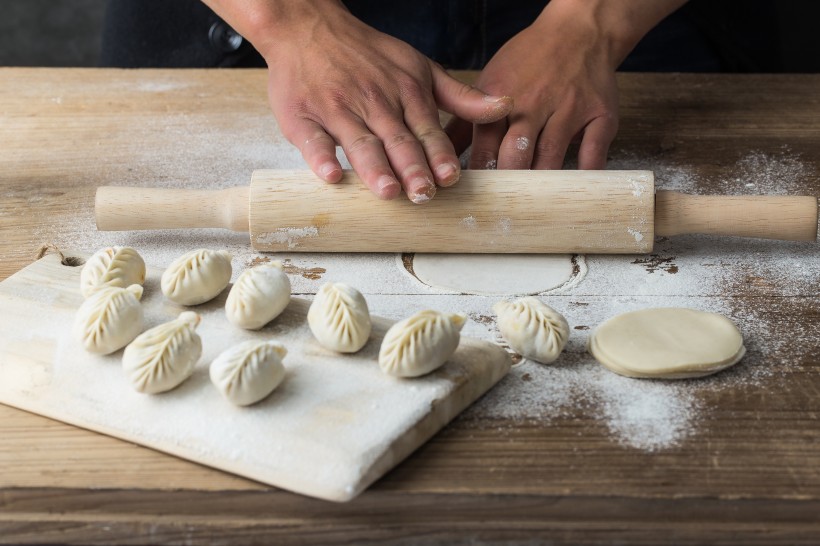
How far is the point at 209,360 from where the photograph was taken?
3.67 feet

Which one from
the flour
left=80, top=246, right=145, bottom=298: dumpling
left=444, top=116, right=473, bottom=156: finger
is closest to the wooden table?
the flour

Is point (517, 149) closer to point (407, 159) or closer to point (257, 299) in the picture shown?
point (407, 159)

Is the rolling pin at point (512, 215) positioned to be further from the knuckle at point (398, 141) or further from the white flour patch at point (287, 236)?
the knuckle at point (398, 141)

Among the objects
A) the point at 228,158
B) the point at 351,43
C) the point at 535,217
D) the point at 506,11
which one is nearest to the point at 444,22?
the point at 506,11

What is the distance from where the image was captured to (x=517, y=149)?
5.35 ft

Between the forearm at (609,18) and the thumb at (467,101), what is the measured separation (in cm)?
30

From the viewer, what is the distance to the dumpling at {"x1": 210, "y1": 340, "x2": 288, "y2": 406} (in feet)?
3.31

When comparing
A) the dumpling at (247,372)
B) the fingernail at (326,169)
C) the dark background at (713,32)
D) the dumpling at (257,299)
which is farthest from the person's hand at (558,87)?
the dumpling at (247,372)

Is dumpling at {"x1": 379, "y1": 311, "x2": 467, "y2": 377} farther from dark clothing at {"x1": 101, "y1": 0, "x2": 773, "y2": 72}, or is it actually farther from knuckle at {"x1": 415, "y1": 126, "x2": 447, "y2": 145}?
dark clothing at {"x1": 101, "y1": 0, "x2": 773, "y2": 72}

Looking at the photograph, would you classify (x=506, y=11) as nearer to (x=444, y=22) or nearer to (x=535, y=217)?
(x=444, y=22)

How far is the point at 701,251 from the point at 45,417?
1023 mm

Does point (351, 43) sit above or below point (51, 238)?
above

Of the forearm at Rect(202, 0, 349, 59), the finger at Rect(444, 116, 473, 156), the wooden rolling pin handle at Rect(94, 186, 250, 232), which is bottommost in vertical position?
the wooden rolling pin handle at Rect(94, 186, 250, 232)

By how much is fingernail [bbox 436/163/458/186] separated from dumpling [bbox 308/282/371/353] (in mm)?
353
